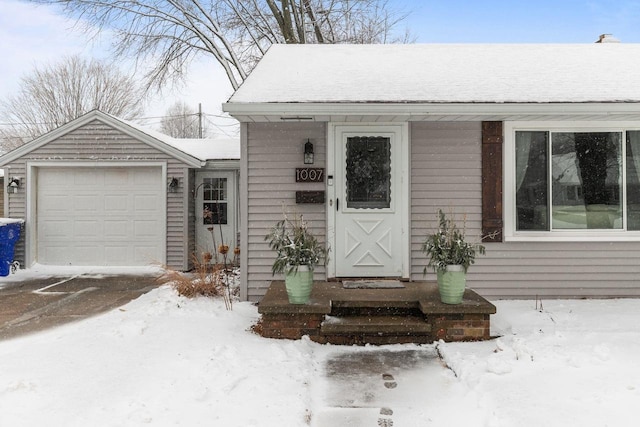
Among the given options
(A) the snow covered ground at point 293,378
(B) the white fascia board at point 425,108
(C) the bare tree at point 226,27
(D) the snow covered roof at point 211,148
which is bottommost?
(A) the snow covered ground at point 293,378

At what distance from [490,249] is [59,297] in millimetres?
5979

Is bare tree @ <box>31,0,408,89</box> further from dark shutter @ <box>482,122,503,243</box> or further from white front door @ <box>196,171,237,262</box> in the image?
dark shutter @ <box>482,122,503,243</box>

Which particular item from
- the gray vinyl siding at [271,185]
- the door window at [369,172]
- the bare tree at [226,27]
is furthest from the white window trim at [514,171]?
the bare tree at [226,27]

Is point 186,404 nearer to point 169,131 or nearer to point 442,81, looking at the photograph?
point 442,81

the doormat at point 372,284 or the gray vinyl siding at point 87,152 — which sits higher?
the gray vinyl siding at point 87,152

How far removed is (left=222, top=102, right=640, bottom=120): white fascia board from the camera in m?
4.91

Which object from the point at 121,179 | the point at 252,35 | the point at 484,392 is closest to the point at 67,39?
the point at 252,35

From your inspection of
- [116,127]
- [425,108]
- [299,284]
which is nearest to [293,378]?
[299,284]

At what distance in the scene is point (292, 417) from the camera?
8.86ft

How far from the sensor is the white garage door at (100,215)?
8.61m

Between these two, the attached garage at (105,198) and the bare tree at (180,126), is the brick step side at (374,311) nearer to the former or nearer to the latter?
the attached garage at (105,198)

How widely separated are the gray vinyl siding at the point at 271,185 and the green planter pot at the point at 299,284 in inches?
50.4

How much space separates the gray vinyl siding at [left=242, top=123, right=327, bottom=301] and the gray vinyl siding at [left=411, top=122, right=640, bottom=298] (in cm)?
125

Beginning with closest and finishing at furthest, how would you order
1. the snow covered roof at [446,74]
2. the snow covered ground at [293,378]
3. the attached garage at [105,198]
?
the snow covered ground at [293,378] < the snow covered roof at [446,74] < the attached garage at [105,198]
